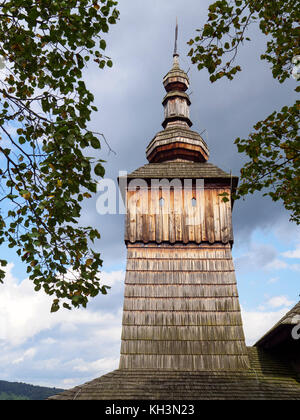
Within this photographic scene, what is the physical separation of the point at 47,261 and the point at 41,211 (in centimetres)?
75

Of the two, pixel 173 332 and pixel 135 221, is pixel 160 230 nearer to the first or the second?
pixel 135 221

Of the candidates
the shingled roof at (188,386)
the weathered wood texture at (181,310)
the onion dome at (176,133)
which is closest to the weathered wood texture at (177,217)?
the weathered wood texture at (181,310)

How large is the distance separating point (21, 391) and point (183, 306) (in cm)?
8765

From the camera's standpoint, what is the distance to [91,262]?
539cm

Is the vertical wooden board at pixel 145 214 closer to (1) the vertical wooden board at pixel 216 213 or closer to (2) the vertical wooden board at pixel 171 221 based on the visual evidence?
(2) the vertical wooden board at pixel 171 221

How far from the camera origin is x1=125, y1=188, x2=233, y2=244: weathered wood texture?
1471 cm

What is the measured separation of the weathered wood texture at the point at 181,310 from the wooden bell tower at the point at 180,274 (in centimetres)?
3

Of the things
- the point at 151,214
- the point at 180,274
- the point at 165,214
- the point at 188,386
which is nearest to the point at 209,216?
the point at 165,214

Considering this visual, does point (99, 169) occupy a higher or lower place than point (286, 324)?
higher

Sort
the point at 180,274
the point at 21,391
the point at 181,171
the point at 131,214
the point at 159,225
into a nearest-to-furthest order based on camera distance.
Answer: the point at 180,274 < the point at 159,225 < the point at 131,214 < the point at 181,171 < the point at 21,391

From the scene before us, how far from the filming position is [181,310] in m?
13.5

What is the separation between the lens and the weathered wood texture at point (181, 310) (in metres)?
12.5

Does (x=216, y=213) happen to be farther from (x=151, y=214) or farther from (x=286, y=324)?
(x=286, y=324)

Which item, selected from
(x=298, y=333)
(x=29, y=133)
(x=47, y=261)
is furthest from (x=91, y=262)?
(x=298, y=333)
